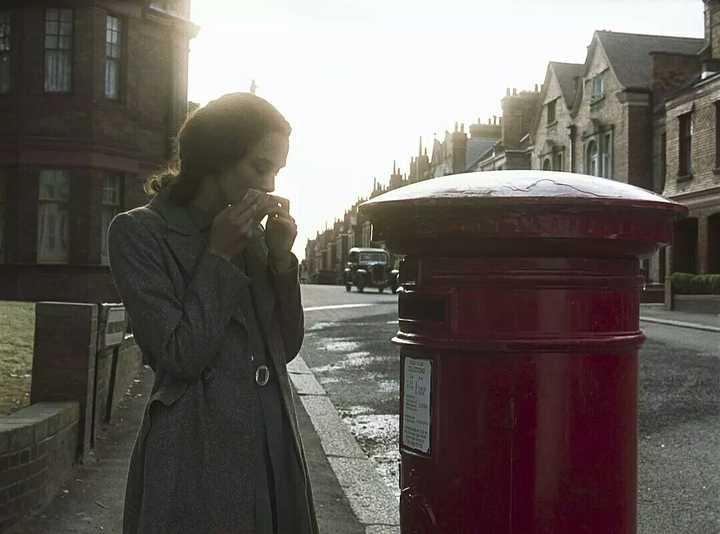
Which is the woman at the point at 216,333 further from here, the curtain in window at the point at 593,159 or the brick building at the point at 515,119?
the brick building at the point at 515,119

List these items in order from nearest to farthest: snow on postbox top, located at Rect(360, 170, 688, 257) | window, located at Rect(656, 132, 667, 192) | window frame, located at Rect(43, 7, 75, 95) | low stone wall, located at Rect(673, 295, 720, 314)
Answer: snow on postbox top, located at Rect(360, 170, 688, 257)
window frame, located at Rect(43, 7, 75, 95)
low stone wall, located at Rect(673, 295, 720, 314)
window, located at Rect(656, 132, 667, 192)

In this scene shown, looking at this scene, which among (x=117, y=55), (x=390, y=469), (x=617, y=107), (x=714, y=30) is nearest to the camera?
(x=390, y=469)

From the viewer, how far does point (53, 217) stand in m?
18.7

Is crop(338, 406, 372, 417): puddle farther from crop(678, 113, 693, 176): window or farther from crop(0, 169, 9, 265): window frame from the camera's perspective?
crop(678, 113, 693, 176): window

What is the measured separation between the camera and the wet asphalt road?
5.06 meters

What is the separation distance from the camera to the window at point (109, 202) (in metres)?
19.0

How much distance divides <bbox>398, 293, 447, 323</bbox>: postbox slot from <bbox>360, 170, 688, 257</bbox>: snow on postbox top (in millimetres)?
127

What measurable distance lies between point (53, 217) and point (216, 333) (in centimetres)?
1781

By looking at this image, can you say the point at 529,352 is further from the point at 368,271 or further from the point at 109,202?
the point at 368,271

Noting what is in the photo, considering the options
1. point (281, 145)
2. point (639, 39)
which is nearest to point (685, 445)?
point (281, 145)

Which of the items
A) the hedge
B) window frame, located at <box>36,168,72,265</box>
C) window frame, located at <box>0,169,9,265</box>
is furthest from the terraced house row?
window frame, located at <box>0,169,9,265</box>

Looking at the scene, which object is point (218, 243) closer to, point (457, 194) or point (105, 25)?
point (457, 194)

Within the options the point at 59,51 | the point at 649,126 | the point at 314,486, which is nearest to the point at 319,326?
the point at 59,51

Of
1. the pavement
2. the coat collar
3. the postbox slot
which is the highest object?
the coat collar
